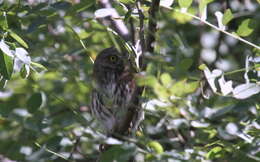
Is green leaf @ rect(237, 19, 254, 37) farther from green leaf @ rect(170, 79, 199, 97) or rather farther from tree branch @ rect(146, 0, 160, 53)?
green leaf @ rect(170, 79, 199, 97)

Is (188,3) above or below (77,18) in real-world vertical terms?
above

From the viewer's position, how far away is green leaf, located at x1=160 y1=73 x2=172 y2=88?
2012mm

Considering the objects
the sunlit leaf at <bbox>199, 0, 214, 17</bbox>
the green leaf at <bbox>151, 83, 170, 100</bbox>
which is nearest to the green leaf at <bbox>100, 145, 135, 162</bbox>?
the green leaf at <bbox>151, 83, 170, 100</bbox>

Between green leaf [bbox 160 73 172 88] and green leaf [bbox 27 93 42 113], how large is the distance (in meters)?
0.58

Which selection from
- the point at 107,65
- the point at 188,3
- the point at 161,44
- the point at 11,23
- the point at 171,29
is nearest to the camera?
the point at 171,29

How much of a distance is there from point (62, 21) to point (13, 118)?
596 millimetres

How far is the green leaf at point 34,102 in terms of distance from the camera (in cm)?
234

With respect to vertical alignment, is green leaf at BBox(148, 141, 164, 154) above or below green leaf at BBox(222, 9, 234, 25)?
below

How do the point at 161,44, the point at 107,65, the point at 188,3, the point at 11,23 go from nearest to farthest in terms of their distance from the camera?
the point at 161,44, the point at 188,3, the point at 11,23, the point at 107,65

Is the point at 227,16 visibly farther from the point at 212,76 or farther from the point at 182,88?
the point at 182,88

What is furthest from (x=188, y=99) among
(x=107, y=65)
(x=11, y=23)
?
(x=107, y=65)

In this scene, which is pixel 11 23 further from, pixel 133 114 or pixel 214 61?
pixel 214 61

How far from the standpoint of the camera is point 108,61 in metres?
4.17

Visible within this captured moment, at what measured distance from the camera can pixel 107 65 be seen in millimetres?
4199
